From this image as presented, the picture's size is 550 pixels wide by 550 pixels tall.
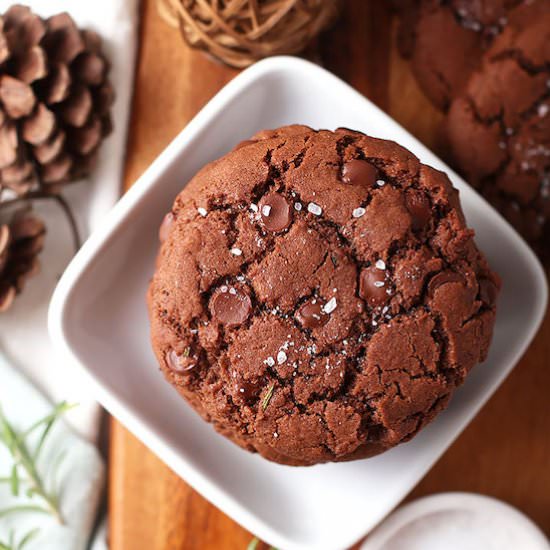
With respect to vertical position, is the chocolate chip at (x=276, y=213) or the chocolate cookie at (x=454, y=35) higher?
the chocolate cookie at (x=454, y=35)

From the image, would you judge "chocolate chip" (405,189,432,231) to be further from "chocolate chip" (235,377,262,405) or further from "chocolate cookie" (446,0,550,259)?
"chocolate cookie" (446,0,550,259)

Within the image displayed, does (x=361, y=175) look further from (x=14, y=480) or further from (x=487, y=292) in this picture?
(x=14, y=480)

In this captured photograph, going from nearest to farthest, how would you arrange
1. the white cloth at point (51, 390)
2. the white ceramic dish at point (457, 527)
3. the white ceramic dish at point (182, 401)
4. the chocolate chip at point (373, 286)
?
the chocolate chip at point (373, 286) < the white ceramic dish at point (182, 401) < the white ceramic dish at point (457, 527) < the white cloth at point (51, 390)

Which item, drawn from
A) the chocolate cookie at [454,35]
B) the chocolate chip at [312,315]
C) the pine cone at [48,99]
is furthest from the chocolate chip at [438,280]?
the pine cone at [48,99]

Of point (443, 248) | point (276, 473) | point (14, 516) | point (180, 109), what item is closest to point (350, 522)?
point (276, 473)

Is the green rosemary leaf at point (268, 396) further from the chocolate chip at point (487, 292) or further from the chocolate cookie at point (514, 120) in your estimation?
the chocolate cookie at point (514, 120)

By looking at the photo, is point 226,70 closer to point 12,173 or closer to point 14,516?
point 12,173

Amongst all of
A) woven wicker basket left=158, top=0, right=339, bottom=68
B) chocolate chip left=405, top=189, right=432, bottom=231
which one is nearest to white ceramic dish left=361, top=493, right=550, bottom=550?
chocolate chip left=405, top=189, right=432, bottom=231
